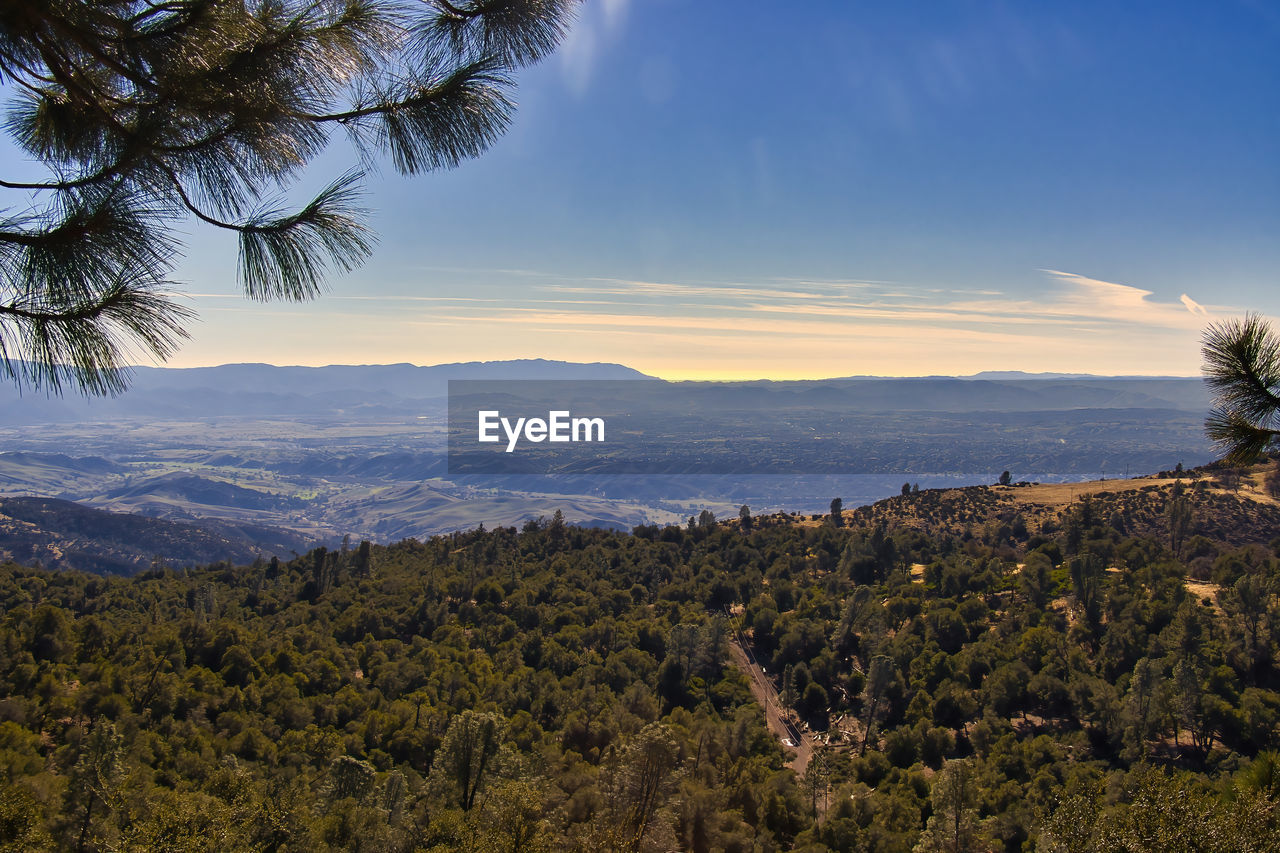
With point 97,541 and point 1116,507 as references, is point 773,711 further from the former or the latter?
point 97,541

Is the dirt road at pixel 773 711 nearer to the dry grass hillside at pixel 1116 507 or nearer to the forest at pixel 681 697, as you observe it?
the forest at pixel 681 697

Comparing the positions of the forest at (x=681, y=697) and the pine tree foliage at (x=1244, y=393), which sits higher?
the pine tree foliage at (x=1244, y=393)

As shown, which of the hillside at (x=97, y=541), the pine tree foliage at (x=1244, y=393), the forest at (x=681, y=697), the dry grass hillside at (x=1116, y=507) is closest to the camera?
the pine tree foliage at (x=1244, y=393)

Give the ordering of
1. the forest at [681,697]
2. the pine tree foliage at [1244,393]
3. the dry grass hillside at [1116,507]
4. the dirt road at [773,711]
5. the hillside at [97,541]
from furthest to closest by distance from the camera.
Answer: the hillside at [97,541], the dry grass hillside at [1116,507], the dirt road at [773,711], the forest at [681,697], the pine tree foliage at [1244,393]

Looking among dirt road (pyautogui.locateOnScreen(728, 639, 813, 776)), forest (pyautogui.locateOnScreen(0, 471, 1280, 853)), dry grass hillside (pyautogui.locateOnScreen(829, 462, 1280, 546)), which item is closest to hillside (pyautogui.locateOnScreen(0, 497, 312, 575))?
forest (pyautogui.locateOnScreen(0, 471, 1280, 853))

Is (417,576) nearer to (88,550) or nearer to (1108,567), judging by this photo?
(1108,567)

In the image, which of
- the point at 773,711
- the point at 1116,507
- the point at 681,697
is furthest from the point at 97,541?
the point at 1116,507

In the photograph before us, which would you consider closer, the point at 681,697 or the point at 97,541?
the point at 681,697

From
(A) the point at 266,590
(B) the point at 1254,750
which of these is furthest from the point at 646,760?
(A) the point at 266,590

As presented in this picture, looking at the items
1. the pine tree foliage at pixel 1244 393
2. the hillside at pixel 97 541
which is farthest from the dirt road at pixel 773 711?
the hillside at pixel 97 541
